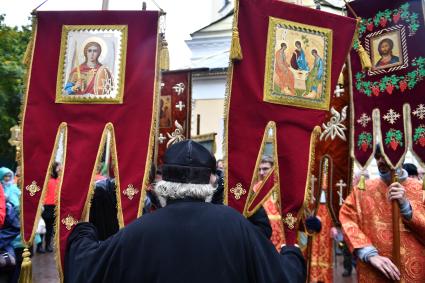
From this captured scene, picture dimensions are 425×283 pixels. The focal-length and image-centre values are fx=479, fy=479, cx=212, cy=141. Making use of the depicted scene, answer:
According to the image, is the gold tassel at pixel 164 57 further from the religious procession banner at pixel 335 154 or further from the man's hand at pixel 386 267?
the man's hand at pixel 386 267

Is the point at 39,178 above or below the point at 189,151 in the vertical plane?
below

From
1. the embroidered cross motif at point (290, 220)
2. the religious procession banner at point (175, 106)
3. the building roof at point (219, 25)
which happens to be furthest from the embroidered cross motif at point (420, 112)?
the building roof at point (219, 25)

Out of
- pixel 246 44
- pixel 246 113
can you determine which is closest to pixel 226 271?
pixel 246 113

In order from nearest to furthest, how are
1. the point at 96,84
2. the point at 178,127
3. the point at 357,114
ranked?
the point at 96,84
the point at 357,114
the point at 178,127

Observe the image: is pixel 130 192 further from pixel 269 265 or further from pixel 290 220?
pixel 269 265

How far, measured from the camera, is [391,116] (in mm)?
4125

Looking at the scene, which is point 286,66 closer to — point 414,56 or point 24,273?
point 414,56

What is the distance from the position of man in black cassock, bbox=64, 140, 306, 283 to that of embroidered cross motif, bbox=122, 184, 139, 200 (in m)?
1.50

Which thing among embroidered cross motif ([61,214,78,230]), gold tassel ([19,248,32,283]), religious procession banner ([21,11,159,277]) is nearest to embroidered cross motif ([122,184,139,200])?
religious procession banner ([21,11,159,277])

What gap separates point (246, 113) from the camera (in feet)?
12.5

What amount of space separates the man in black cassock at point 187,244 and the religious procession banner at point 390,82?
2187mm

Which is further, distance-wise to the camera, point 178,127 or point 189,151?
point 178,127

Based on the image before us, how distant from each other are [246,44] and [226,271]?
7.30 ft

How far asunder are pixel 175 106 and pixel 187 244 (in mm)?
3954
